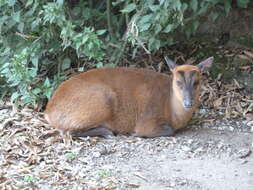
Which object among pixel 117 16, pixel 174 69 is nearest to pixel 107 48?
pixel 117 16

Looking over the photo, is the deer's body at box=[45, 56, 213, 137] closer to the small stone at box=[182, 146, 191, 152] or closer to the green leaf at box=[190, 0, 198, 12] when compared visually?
the small stone at box=[182, 146, 191, 152]

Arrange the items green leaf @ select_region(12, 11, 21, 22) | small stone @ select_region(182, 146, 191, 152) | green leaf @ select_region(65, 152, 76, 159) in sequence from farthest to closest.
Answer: green leaf @ select_region(12, 11, 21, 22) → small stone @ select_region(182, 146, 191, 152) → green leaf @ select_region(65, 152, 76, 159)

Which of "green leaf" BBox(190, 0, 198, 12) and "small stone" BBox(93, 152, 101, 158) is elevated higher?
"green leaf" BBox(190, 0, 198, 12)

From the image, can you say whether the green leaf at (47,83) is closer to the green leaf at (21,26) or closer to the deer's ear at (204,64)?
the green leaf at (21,26)

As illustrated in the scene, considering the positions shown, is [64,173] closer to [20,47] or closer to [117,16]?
[20,47]

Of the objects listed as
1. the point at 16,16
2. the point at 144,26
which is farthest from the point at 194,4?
the point at 16,16

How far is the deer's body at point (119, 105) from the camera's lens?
707cm

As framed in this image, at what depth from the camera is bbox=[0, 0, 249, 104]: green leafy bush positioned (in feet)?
23.4

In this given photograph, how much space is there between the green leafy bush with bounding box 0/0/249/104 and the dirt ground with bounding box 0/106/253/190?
705 millimetres

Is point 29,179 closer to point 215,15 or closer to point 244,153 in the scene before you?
point 244,153

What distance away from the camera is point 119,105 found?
7.25m

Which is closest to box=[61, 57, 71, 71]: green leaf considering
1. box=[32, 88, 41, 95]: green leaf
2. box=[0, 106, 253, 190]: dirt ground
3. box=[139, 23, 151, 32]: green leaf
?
box=[32, 88, 41, 95]: green leaf

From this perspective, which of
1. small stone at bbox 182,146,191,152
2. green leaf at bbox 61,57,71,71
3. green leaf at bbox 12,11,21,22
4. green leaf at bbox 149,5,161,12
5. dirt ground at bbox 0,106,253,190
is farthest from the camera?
green leaf at bbox 61,57,71,71

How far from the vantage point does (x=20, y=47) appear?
7.81 metres
